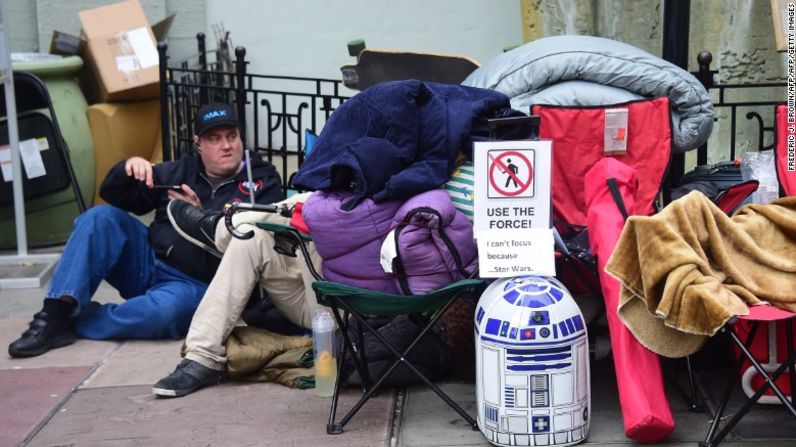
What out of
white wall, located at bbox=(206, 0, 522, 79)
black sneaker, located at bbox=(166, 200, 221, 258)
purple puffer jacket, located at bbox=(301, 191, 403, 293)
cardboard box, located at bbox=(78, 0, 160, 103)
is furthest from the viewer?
white wall, located at bbox=(206, 0, 522, 79)

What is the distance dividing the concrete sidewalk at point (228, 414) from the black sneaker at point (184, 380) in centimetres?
4

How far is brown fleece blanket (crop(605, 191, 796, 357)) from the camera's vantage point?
398 cm

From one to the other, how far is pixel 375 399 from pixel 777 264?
5.65 feet

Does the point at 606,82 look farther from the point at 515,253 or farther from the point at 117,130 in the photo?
the point at 117,130

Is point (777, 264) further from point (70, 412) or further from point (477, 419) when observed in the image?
point (70, 412)

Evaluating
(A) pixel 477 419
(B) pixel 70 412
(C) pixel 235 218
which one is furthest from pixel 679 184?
(B) pixel 70 412

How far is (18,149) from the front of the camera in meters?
7.11

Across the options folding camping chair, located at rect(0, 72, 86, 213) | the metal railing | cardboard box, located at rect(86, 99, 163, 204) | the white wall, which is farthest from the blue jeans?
the white wall

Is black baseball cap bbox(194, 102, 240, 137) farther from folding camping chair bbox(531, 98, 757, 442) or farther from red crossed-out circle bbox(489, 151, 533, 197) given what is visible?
red crossed-out circle bbox(489, 151, 533, 197)

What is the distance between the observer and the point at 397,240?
448 centimetres

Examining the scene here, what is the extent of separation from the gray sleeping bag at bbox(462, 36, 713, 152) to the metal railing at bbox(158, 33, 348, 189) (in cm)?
144

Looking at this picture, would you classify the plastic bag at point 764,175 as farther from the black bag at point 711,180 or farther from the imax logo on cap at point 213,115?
the imax logo on cap at point 213,115

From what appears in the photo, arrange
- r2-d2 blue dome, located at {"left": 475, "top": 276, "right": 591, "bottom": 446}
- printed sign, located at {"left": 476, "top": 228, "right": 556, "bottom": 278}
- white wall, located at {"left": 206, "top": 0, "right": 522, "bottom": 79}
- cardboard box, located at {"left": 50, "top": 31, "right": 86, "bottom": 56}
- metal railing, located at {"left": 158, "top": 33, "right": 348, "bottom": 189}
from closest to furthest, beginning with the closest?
r2-d2 blue dome, located at {"left": 475, "top": 276, "right": 591, "bottom": 446} → printed sign, located at {"left": 476, "top": 228, "right": 556, "bottom": 278} → metal railing, located at {"left": 158, "top": 33, "right": 348, "bottom": 189} → cardboard box, located at {"left": 50, "top": 31, "right": 86, "bottom": 56} → white wall, located at {"left": 206, "top": 0, "right": 522, "bottom": 79}

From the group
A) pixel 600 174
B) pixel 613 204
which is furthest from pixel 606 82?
pixel 613 204
